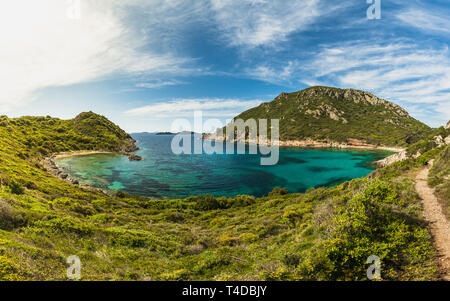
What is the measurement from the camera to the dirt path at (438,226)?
573 centimetres

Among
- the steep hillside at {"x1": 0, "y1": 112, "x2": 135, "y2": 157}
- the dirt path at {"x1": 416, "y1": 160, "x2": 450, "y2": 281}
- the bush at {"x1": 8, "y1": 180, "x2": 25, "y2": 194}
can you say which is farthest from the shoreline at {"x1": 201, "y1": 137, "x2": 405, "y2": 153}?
the bush at {"x1": 8, "y1": 180, "x2": 25, "y2": 194}

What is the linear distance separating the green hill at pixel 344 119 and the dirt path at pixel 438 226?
124632 mm

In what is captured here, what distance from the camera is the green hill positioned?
122 meters

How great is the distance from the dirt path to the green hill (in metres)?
125

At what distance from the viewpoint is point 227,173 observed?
57438mm

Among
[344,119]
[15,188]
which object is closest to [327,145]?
[344,119]

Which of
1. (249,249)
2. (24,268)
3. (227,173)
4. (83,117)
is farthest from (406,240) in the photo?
(83,117)

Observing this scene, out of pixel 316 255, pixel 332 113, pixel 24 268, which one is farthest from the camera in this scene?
pixel 332 113

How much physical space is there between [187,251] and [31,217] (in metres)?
8.24

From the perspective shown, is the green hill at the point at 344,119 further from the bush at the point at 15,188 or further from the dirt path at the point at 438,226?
the bush at the point at 15,188

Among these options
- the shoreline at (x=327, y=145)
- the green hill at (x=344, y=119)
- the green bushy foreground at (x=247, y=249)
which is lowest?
the green bushy foreground at (x=247, y=249)

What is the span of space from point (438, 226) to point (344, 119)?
174 metres

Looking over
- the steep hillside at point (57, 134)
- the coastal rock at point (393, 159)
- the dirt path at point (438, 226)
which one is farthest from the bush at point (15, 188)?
the coastal rock at point (393, 159)
